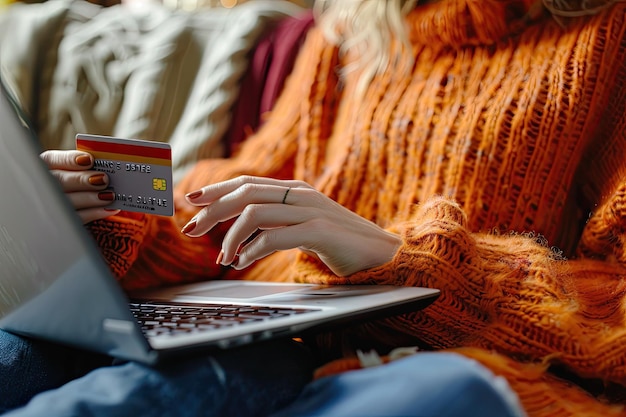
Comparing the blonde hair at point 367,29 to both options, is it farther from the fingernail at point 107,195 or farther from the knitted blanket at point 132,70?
the fingernail at point 107,195

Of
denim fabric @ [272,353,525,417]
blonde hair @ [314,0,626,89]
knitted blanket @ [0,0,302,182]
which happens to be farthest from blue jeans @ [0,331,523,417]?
knitted blanket @ [0,0,302,182]

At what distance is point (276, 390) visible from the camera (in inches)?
20.2

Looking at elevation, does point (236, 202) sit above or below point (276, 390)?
above

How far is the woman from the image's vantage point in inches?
23.8

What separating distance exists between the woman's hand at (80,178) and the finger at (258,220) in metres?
0.12

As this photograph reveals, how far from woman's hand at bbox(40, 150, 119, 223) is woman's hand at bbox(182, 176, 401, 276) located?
8 cm

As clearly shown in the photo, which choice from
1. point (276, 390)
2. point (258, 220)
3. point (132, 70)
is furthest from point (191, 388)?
point (132, 70)

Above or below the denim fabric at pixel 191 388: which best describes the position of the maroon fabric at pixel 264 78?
above

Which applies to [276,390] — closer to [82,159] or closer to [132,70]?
[82,159]

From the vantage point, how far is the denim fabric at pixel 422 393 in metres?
0.41

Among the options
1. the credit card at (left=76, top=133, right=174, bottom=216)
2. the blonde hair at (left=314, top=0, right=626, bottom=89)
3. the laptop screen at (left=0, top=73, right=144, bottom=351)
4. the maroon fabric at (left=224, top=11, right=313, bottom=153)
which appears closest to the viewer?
the laptop screen at (left=0, top=73, right=144, bottom=351)

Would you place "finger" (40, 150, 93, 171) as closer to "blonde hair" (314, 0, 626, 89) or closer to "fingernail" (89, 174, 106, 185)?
"fingernail" (89, 174, 106, 185)

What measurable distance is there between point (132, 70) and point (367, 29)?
420 millimetres

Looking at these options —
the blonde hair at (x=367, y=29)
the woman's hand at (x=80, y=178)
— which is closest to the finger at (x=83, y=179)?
the woman's hand at (x=80, y=178)
